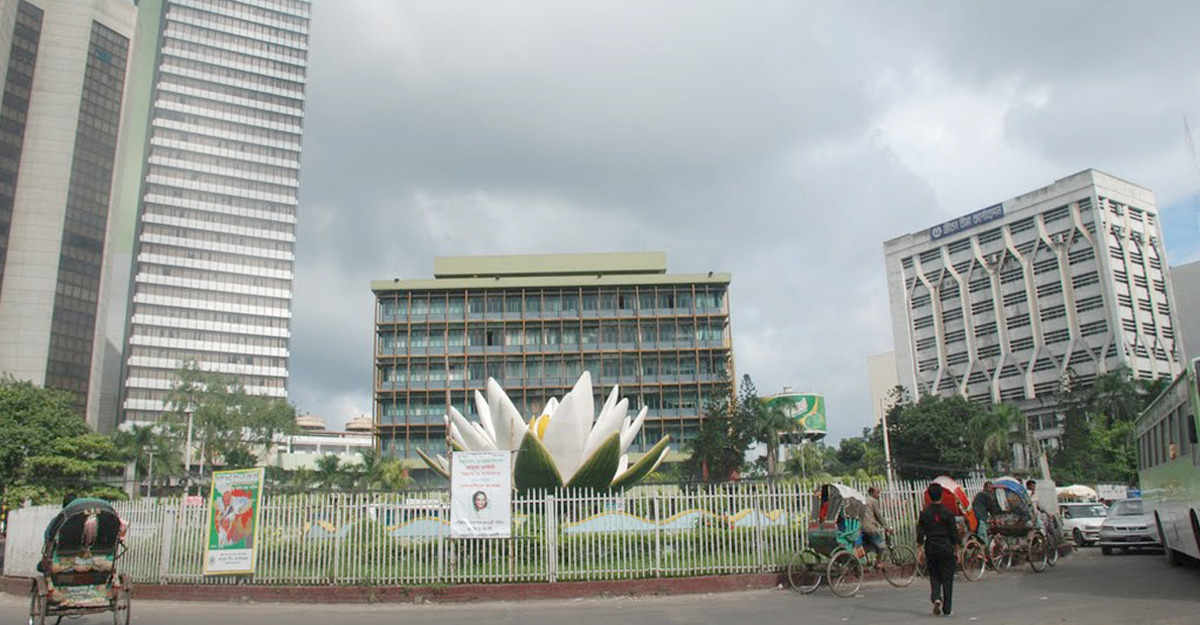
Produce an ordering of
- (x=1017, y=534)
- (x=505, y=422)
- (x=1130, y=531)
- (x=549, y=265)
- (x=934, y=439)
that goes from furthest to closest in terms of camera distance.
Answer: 1. (x=549, y=265)
2. (x=934, y=439)
3. (x=505, y=422)
4. (x=1130, y=531)
5. (x=1017, y=534)

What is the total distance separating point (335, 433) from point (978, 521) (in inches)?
4856

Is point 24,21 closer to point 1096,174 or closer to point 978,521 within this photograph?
point 978,521

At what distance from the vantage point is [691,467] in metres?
69.4

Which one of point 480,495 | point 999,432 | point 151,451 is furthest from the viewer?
point 151,451

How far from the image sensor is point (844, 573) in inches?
524

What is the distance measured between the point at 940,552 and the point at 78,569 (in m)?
10.1

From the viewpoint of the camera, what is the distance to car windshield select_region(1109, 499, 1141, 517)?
2119 cm

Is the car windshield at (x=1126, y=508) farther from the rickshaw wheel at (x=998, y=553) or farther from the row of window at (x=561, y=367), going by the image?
the row of window at (x=561, y=367)

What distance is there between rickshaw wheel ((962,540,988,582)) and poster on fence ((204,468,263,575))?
39.6 feet

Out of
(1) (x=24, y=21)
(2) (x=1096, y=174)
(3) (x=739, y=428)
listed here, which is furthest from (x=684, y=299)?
(1) (x=24, y=21)

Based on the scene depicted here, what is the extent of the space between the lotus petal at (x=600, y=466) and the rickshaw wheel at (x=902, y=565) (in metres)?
7.58

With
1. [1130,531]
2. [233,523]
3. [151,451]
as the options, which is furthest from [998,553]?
[151,451]

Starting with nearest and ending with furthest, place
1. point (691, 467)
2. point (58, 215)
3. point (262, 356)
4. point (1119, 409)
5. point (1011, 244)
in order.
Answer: point (691, 467) → point (1119, 409) → point (58, 215) → point (1011, 244) → point (262, 356)

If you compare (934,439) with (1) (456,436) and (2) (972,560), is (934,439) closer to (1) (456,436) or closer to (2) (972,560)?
(1) (456,436)
